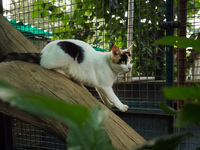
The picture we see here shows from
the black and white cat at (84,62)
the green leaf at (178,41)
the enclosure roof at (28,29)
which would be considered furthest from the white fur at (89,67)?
the green leaf at (178,41)

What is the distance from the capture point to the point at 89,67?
1481mm

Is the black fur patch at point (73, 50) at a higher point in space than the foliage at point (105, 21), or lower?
lower

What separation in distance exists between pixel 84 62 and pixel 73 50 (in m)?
0.12

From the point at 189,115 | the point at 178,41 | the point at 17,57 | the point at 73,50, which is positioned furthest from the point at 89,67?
the point at 189,115

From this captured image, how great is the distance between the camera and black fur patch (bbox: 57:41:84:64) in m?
1.35

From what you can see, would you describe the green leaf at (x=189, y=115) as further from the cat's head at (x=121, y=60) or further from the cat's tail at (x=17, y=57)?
the cat's head at (x=121, y=60)

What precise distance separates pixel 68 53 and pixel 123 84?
65 cm

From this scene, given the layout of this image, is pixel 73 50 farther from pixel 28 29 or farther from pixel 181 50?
pixel 28 29

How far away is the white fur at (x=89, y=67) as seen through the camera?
1299 millimetres

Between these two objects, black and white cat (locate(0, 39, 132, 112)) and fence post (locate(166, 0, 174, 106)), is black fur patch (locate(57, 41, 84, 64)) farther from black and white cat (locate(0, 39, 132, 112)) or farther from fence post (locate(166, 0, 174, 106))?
fence post (locate(166, 0, 174, 106))

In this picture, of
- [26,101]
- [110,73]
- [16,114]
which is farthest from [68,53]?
[26,101]

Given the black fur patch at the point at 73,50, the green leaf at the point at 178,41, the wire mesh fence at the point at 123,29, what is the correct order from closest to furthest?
the green leaf at the point at 178,41
the black fur patch at the point at 73,50
the wire mesh fence at the point at 123,29

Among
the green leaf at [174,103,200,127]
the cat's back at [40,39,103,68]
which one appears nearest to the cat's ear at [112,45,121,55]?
the cat's back at [40,39,103,68]

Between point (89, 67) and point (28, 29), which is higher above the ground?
point (28, 29)
